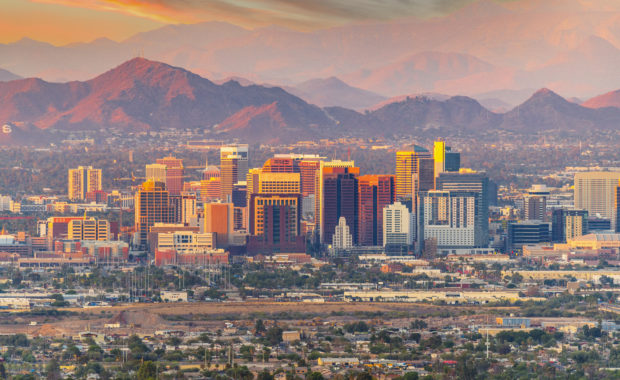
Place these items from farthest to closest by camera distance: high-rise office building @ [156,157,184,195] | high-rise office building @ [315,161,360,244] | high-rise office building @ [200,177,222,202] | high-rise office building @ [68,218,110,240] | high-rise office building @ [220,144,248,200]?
1. high-rise office building @ [156,157,184,195]
2. high-rise office building @ [200,177,222,202]
3. high-rise office building @ [220,144,248,200]
4. high-rise office building @ [315,161,360,244]
5. high-rise office building @ [68,218,110,240]

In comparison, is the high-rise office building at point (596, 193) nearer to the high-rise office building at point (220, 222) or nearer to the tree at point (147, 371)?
the high-rise office building at point (220, 222)

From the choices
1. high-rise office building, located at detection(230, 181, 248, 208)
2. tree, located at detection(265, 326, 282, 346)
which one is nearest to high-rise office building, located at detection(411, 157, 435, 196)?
high-rise office building, located at detection(230, 181, 248, 208)

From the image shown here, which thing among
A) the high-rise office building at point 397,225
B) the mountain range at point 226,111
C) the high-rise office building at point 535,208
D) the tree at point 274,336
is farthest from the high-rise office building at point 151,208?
the mountain range at point 226,111

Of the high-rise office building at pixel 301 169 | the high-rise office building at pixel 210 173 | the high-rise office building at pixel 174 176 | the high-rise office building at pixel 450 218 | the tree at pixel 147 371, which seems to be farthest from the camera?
the high-rise office building at pixel 210 173

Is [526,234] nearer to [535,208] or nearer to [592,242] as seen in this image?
[592,242]

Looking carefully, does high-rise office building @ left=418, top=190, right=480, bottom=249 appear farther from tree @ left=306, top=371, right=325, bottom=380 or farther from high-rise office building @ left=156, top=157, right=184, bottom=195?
tree @ left=306, top=371, right=325, bottom=380

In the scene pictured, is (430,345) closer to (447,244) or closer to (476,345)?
(476,345)
